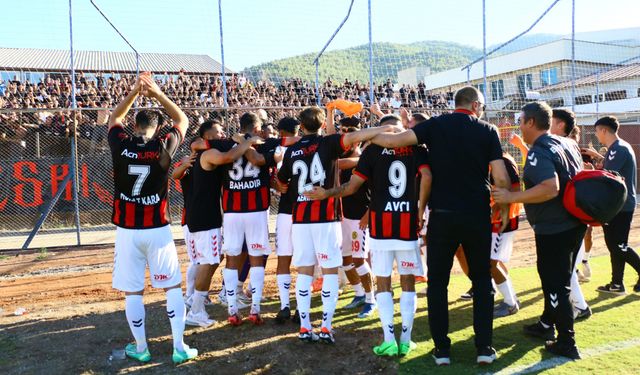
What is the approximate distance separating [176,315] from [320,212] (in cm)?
180

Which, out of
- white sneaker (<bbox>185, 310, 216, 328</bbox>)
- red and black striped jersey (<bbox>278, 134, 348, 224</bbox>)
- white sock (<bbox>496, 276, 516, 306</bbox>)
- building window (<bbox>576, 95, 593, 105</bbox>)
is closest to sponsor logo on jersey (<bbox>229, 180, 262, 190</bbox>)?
red and black striped jersey (<bbox>278, 134, 348, 224</bbox>)

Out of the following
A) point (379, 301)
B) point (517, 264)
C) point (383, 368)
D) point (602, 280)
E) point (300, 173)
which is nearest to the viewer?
point (383, 368)

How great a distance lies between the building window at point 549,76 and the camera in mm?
23938

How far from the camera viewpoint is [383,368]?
15.3 ft

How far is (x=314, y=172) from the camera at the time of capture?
5.43 m

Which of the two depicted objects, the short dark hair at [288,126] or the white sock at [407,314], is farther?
the short dark hair at [288,126]

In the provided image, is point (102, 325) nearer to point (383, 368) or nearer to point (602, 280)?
point (383, 368)

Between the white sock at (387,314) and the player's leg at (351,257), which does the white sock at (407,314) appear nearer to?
the white sock at (387,314)

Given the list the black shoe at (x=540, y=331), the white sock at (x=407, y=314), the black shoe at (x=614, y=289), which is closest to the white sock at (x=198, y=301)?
the white sock at (x=407, y=314)

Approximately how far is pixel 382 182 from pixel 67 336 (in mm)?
4057

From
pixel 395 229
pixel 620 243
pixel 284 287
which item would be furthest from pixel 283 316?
pixel 620 243

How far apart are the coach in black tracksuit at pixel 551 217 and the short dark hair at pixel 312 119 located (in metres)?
2.03

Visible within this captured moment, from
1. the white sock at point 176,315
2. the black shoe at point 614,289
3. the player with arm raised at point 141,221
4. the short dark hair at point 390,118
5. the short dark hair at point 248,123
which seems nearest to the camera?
the player with arm raised at point 141,221

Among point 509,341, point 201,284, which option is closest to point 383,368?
point 509,341
